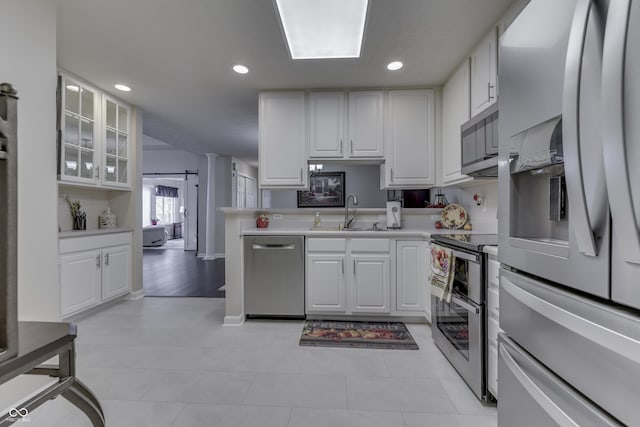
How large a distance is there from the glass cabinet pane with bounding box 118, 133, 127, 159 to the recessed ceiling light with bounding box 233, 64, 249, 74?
6.17 ft

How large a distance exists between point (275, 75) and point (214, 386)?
2.68 metres

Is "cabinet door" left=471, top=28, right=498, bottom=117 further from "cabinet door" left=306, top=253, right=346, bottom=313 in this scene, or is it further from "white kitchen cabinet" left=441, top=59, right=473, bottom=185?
"cabinet door" left=306, top=253, right=346, bottom=313

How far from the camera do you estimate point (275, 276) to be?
2861 millimetres

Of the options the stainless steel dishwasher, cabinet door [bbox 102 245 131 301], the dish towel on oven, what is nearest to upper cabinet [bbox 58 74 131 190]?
cabinet door [bbox 102 245 131 301]

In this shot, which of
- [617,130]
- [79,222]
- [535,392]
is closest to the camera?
[617,130]

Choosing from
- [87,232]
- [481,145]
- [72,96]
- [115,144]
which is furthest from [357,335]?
[72,96]

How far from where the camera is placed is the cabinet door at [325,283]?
2.83m

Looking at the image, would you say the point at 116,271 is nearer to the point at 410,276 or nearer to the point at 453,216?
the point at 410,276

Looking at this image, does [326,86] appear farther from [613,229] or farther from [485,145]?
[613,229]

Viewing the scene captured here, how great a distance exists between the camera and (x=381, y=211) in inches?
131

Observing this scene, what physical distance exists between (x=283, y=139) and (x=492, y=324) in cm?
256

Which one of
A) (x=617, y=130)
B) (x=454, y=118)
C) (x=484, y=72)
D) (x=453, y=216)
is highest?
(x=484, y=72)

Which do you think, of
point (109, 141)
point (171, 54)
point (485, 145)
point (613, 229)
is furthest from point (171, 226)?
point (613, 229)

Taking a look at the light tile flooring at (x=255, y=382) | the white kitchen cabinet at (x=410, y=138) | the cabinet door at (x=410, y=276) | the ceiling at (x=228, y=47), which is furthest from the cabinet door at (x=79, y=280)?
the white kitchen cabinet at (x=410, y=138)
